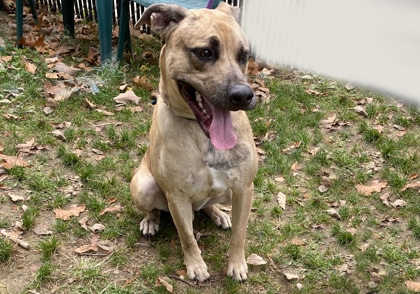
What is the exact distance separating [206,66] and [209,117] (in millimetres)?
309

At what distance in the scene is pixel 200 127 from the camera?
127 inches

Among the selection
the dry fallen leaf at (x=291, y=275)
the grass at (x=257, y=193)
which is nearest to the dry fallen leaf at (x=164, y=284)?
the grass at (x=257, y=193)

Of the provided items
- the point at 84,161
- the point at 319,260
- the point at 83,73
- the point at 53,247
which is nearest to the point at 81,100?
the point at 83,73

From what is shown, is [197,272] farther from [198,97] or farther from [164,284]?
[198,97]

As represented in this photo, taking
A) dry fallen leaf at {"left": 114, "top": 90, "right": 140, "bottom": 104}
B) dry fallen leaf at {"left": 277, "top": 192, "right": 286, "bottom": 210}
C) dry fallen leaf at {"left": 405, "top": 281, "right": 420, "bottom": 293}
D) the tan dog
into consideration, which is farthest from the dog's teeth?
dry fallen leaf at {"left": 114, "top": 90, "right": 140, "bottom": 104}

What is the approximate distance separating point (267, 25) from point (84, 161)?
309 cm

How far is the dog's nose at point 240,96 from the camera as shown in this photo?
282cm

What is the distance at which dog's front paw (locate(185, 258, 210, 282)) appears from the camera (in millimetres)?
3559

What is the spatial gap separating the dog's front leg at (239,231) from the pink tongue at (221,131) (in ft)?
1.51

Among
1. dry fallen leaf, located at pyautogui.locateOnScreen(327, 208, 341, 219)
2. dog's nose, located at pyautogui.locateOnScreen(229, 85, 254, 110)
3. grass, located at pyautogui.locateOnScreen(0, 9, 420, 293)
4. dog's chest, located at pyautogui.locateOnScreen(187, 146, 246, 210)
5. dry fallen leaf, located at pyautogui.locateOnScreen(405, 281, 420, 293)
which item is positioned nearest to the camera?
dog's nose, located at pyautogui.locateOnScreen(229, 85, 254, 110)

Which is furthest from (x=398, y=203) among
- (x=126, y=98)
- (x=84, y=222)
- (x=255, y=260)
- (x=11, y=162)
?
(x=11, y=162)

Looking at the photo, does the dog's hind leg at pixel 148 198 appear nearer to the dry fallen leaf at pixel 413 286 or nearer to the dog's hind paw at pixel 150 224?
the dog's hind paw at pixel 150 224

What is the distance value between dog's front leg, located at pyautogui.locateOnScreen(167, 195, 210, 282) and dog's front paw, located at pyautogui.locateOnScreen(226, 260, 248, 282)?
0.53 feet

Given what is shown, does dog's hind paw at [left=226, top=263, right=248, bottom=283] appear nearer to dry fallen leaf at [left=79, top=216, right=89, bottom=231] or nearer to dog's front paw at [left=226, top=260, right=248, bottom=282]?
dog's front paw at [left=226, top=260, right=248, bottom=282]
